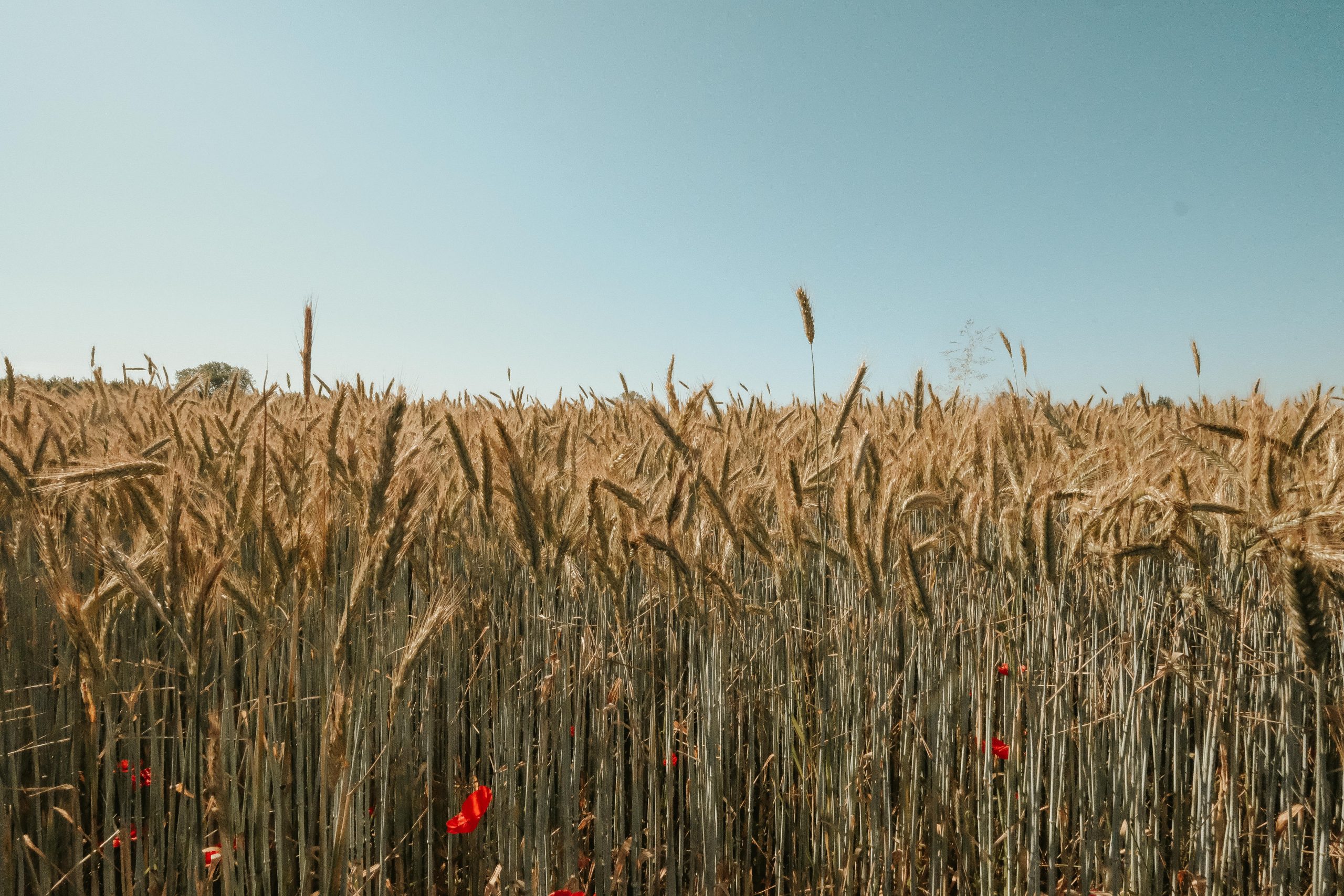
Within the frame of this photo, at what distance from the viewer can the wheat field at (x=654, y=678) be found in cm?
101

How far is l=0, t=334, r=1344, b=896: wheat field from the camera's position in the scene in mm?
1012

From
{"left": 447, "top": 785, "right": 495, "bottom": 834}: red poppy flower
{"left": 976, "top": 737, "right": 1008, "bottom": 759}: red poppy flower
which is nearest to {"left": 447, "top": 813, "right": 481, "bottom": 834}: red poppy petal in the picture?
{"left": 447, "top": 785, "right": 495, "bottom": 834}: red poppy flower

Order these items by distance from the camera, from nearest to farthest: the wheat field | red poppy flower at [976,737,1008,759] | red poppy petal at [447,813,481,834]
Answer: the wheat field < red poppy petal at [447,813,481,834] < red poppy flower at [976,737,1008,759]

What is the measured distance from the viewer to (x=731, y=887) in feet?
4.36

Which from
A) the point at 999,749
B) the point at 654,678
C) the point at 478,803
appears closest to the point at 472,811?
the point at 478,803

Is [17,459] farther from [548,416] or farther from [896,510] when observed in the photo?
[548,416]

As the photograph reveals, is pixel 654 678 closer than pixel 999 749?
Yes

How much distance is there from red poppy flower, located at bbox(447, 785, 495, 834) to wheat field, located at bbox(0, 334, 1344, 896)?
0.03m

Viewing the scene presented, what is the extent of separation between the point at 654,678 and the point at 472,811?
1.32 feet

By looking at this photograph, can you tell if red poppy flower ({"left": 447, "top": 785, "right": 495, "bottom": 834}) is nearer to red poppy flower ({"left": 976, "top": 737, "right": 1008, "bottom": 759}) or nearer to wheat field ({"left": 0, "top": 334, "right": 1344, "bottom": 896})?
wheat field ({"left": 0, "top": 334, "right": 1344, "bottom": 896})

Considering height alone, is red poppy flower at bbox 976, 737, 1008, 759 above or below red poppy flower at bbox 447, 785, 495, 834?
above

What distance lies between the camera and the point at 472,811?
1.24m

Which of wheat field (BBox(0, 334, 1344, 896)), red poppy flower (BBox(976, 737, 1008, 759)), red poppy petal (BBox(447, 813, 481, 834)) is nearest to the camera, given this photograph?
wheat field (BBox(0, 334, 1344, 896))

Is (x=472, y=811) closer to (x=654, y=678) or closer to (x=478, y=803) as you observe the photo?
(x=478, y=803)
